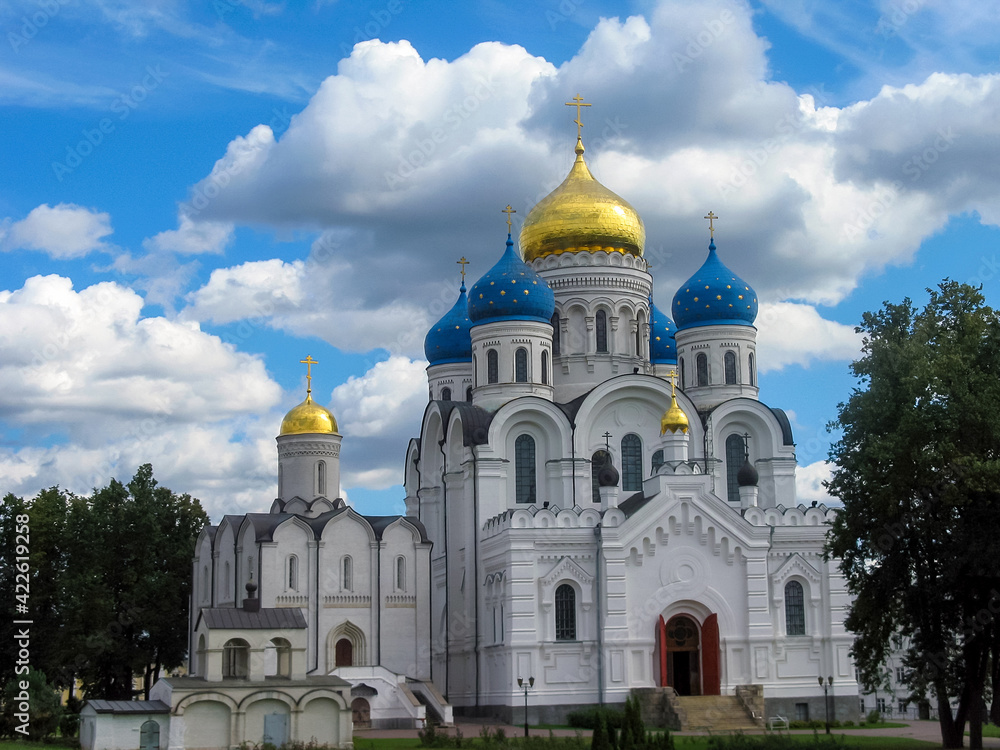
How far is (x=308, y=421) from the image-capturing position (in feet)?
140

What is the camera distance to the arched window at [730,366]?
129 ft

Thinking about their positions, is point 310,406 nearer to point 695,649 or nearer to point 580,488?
point 580,488

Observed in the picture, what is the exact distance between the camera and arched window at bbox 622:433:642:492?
36969 mm

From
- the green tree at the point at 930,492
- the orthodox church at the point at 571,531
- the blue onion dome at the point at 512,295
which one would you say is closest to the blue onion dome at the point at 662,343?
the orthodox church at the point at 571,531

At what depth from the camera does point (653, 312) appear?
45531 mm

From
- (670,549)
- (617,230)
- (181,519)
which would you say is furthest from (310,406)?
(670,549)

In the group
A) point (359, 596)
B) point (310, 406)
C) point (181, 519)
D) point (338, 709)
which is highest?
point (310, 406)

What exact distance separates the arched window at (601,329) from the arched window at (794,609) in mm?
9470

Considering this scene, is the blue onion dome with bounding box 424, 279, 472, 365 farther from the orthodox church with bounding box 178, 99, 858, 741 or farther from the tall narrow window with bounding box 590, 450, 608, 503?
the tall narrow window with bounding box 590, 450, 608, 503

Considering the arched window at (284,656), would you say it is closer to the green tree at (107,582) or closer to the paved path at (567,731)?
the paved path at (567,731)

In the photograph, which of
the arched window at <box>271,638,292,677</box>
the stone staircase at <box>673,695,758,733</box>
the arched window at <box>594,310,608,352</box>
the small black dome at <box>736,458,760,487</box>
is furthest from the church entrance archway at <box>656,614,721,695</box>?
the arched window at <box>271,638,292,677</box>

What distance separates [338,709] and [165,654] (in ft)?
57.8

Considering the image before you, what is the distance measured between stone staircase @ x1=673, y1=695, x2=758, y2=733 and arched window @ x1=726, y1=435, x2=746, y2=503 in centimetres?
703

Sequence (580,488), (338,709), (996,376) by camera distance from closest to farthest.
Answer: (996,376) < (338,709) < (580,488)
